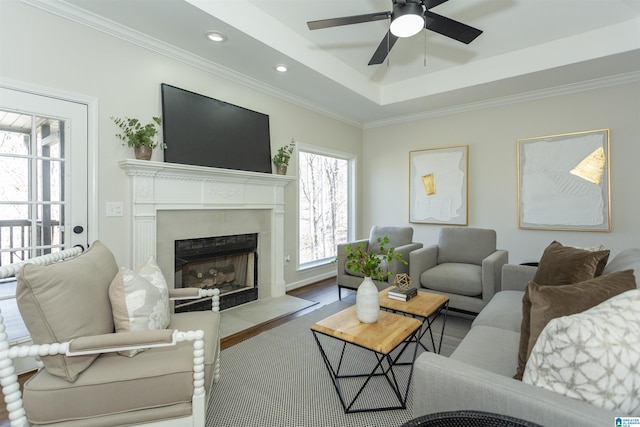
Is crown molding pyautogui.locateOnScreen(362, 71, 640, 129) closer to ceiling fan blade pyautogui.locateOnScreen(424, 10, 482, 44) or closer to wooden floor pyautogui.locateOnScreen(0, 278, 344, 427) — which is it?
ceiling fan blade pyautogui.locateOnScreen(424, 10, 482, 44)

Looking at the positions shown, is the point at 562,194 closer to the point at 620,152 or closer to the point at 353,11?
the point at 620,152

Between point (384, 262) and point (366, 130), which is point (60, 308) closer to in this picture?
point (384, 262)

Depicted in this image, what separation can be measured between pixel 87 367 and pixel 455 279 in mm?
2887

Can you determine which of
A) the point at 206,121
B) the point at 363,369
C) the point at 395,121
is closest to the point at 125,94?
the point at 206,121

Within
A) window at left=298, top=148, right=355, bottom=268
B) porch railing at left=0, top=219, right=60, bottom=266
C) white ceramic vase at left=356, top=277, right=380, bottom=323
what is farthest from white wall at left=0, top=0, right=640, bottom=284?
white ceramic vase at left=356, top=277, right=380, bottom=323

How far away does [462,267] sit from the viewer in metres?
3.25

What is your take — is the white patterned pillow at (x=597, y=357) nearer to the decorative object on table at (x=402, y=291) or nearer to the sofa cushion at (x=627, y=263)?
the sofa cushion at (x=627, y=263)

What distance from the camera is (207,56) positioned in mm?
3109

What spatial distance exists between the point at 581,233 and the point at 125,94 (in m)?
5.12

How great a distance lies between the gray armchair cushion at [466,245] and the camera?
340 cm

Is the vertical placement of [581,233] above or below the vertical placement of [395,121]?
below

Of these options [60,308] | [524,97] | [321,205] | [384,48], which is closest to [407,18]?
[384,48]

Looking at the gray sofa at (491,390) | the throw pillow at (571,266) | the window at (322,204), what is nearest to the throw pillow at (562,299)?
the gray sofa at (491,390)

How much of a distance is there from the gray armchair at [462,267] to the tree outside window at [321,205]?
182 cm
